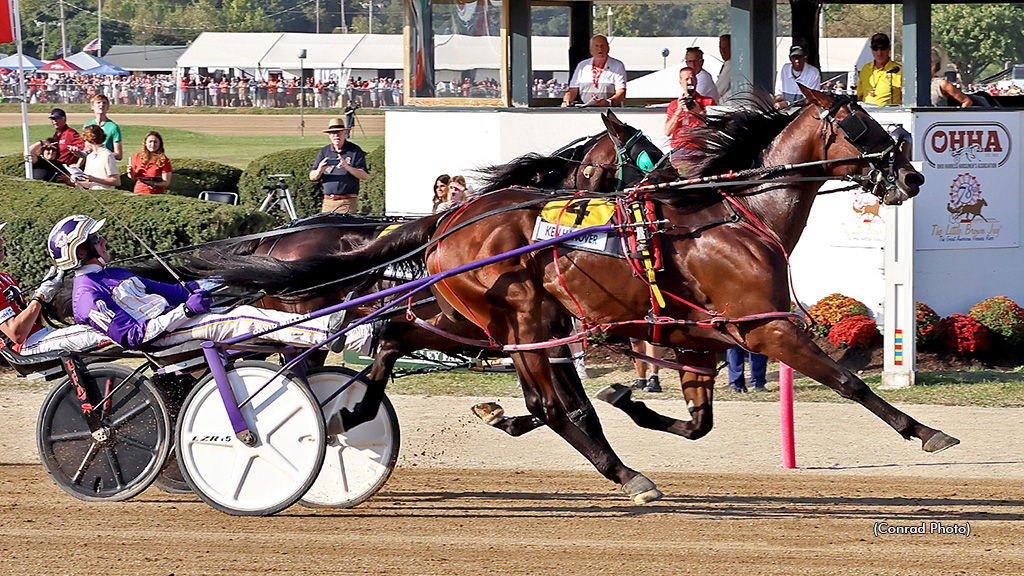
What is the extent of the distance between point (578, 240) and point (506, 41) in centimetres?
593

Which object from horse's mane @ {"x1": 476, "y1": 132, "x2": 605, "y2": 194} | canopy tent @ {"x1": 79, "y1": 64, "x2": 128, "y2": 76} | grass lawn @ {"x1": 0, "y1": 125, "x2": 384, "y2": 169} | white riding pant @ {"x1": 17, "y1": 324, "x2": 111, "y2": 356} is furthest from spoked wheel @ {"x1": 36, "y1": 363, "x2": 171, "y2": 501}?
canopy tent @ {"x1": 79, "y1": 64, "x2": 128, "y2": 76}

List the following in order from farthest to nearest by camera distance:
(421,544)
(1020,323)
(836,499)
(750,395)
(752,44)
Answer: (752,44) < (1020,323) < (750,395) < (836,499) < (421,544)

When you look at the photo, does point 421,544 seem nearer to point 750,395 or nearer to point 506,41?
point 750,395

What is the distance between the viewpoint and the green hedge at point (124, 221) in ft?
35.4

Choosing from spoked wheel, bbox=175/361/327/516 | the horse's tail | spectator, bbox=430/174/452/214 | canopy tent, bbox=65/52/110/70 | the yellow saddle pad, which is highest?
canopy tent, bbox=65/52/110/70

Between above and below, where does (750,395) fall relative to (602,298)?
below

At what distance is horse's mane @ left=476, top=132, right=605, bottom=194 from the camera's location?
22.7 feet

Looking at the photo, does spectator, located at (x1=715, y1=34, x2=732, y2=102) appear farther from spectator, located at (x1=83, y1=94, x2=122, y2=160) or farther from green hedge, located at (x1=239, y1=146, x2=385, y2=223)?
spectator, located at (x1=83, y1=94, x2=122, y2=160)

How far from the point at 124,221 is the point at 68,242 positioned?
528 cm

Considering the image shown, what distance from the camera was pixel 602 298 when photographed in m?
5.82

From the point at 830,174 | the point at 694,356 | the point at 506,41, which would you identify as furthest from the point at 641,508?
the point at 506,41

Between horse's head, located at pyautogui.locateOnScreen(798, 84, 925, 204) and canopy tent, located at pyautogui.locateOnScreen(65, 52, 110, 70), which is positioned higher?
canopy tent, located at pyautogui.locateOnScreen(65, 52, 110, 70)

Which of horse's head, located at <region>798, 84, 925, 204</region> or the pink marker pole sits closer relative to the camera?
horse's head, located at <region>798, 84, 925, 204</region>

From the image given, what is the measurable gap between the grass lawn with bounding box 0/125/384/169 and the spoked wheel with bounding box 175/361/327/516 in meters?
24.3
